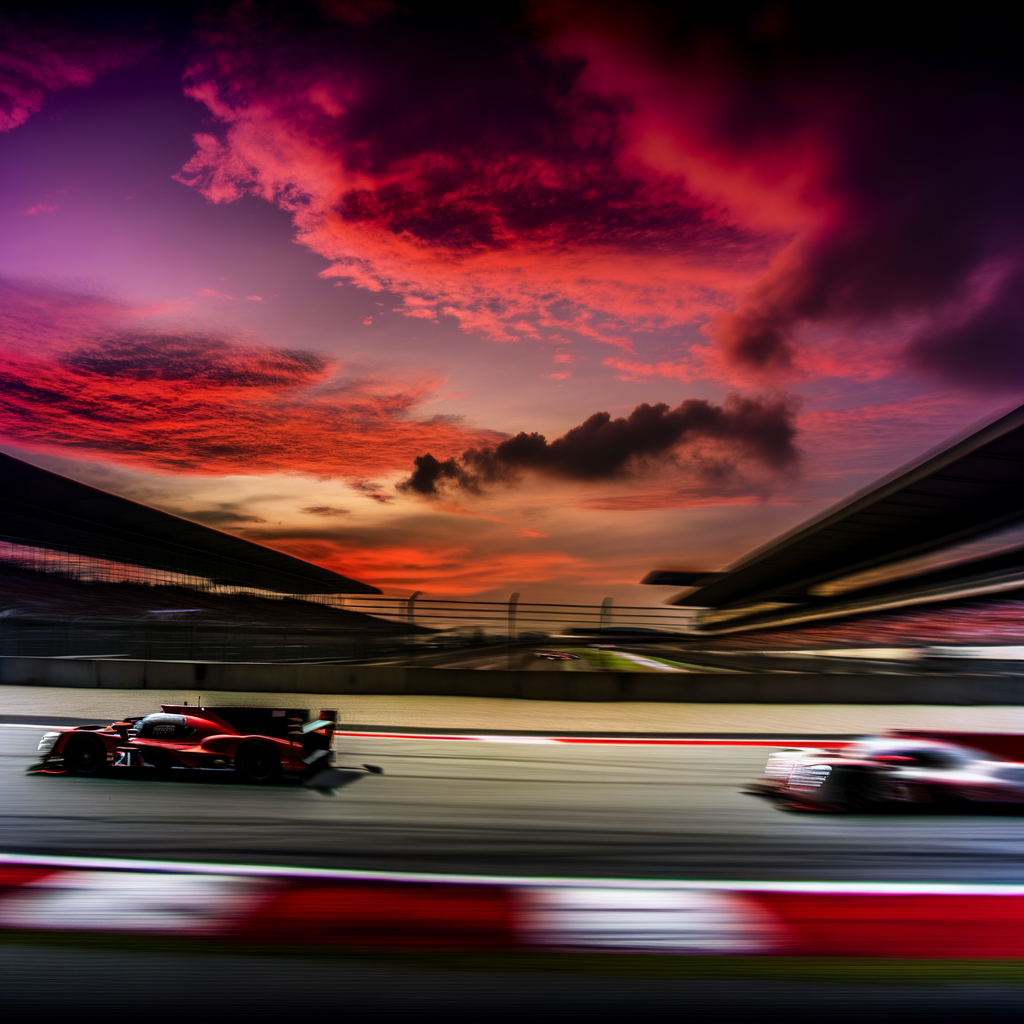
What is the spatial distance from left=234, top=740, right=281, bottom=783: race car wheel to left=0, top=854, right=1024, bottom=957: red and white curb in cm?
187

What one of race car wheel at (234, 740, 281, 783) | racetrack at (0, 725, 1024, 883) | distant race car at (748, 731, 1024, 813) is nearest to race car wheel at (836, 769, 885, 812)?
distant race car at (748, 731, 1024, 813)

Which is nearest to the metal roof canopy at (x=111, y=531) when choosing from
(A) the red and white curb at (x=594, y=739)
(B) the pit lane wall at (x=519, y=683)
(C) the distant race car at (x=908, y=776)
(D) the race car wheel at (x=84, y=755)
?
(B) the pit lane wall at (x=519, y=683)

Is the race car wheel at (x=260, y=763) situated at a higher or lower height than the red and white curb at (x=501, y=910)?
higher

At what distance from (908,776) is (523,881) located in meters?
3.35

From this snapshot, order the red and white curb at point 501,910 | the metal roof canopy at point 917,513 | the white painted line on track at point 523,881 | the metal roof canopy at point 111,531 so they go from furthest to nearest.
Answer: the metal roof canopy at point 111,531
the metal roof canopy at point 917,513
the white painted line on track at point 523,881
the red and white curb at point 501,910

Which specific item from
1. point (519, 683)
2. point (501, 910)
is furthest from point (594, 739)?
point (501, 910)

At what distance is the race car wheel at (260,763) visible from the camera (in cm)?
602

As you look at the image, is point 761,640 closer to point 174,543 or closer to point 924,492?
point 924,492

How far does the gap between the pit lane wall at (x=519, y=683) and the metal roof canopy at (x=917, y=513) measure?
7493mm

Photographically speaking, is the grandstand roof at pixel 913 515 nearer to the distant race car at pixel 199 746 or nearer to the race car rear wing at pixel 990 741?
the race car rear wing at pixel 990 741

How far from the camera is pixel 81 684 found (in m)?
14.5

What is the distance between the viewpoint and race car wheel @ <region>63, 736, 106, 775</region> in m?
6.12

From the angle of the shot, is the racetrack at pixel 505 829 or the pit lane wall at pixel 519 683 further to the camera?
the pit lane wall at pixel 519 683

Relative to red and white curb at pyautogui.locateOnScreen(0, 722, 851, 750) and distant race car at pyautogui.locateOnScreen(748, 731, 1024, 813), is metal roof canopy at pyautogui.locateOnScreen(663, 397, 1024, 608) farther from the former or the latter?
distant race car at pyautogui.locateOnScreen(748, 731, 1024, 813)
